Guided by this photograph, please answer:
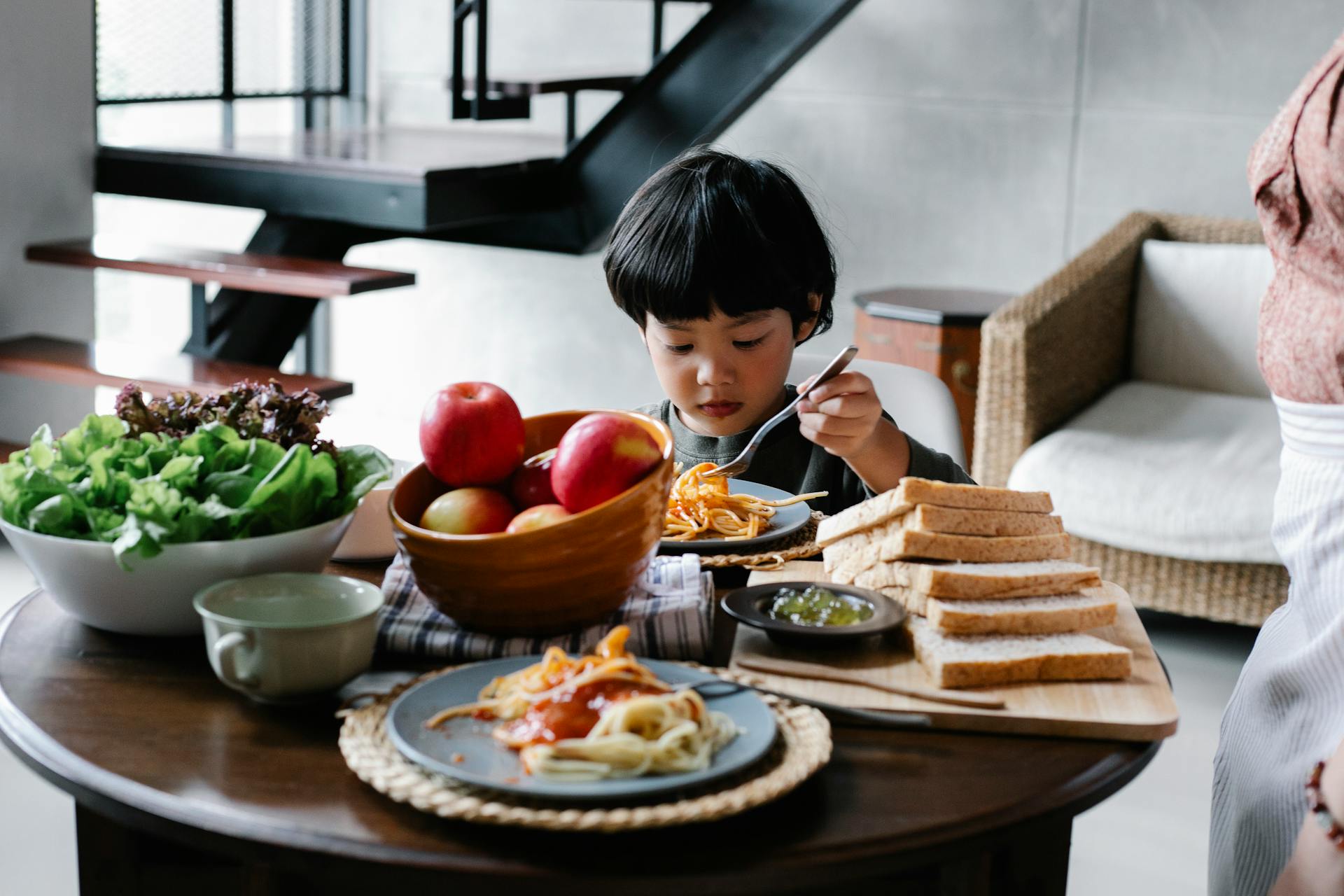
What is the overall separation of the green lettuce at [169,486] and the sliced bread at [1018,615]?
463 mm

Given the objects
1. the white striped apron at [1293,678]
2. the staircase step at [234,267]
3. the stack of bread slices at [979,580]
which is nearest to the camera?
the stack of bread slices at [979,580]

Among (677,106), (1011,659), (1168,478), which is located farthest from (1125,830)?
(677,106)

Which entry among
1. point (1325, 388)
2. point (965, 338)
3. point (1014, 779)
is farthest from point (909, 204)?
point (1014, 779)

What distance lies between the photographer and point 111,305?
→ 4586 millimetres

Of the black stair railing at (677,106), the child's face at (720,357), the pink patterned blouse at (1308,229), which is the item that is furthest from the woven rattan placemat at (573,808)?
the black stair railing at (677,106)

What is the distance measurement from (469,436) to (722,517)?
326 millimetres

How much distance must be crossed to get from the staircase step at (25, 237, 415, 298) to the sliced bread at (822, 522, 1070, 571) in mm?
2290

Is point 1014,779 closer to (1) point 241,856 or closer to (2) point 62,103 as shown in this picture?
(1) point 241,856

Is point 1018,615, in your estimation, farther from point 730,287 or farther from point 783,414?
point 730,287

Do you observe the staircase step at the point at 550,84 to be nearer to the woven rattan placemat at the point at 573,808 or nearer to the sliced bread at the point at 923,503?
the sliced bread at the point at 923,503

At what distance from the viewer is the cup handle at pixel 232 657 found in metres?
0.92

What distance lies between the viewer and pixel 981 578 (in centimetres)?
110

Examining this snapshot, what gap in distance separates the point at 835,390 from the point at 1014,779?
64 cm

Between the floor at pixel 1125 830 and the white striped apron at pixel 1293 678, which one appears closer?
the white striped apron at pixel 1293 678
